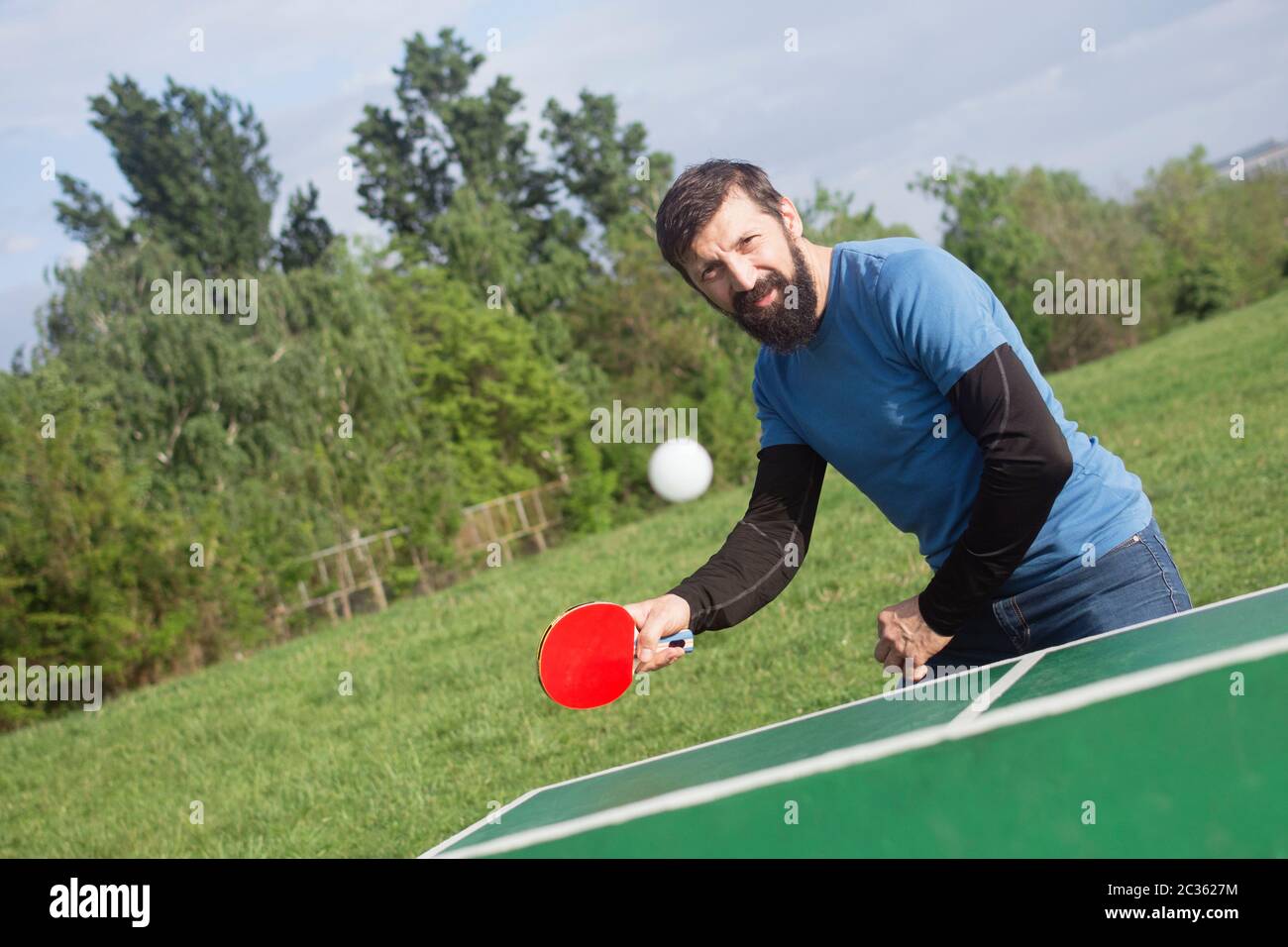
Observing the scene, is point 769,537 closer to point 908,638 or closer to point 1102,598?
point 908,638

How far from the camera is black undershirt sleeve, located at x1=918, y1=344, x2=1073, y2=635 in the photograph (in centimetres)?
269

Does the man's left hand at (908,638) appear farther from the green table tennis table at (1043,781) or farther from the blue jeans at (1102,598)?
the green table tennis table at (1043,781)

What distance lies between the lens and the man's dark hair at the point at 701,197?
3.00 m

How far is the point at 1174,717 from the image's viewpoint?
6.36 ft

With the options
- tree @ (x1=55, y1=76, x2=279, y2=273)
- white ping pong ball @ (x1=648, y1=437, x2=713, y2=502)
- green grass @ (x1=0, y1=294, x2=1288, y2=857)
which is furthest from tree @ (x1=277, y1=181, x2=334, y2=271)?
green grass @ (x1=0, y1=294, x2=1288, y2=857)

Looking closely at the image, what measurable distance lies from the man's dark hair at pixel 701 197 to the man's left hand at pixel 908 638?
1.08 m

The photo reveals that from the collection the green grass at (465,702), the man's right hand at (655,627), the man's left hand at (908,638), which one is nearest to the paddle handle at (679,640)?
the man's right hand at (655,627)

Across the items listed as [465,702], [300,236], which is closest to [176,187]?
[300,236]

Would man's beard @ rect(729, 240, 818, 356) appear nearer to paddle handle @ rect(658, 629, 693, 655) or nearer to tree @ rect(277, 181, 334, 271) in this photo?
paddle handle @ rect(658, 629, 693, 655)

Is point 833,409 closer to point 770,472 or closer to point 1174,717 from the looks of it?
point 770,472

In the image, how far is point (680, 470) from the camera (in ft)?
89.0

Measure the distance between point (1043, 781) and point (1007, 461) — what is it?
900 mm

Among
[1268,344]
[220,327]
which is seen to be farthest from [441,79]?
[1268,344]
